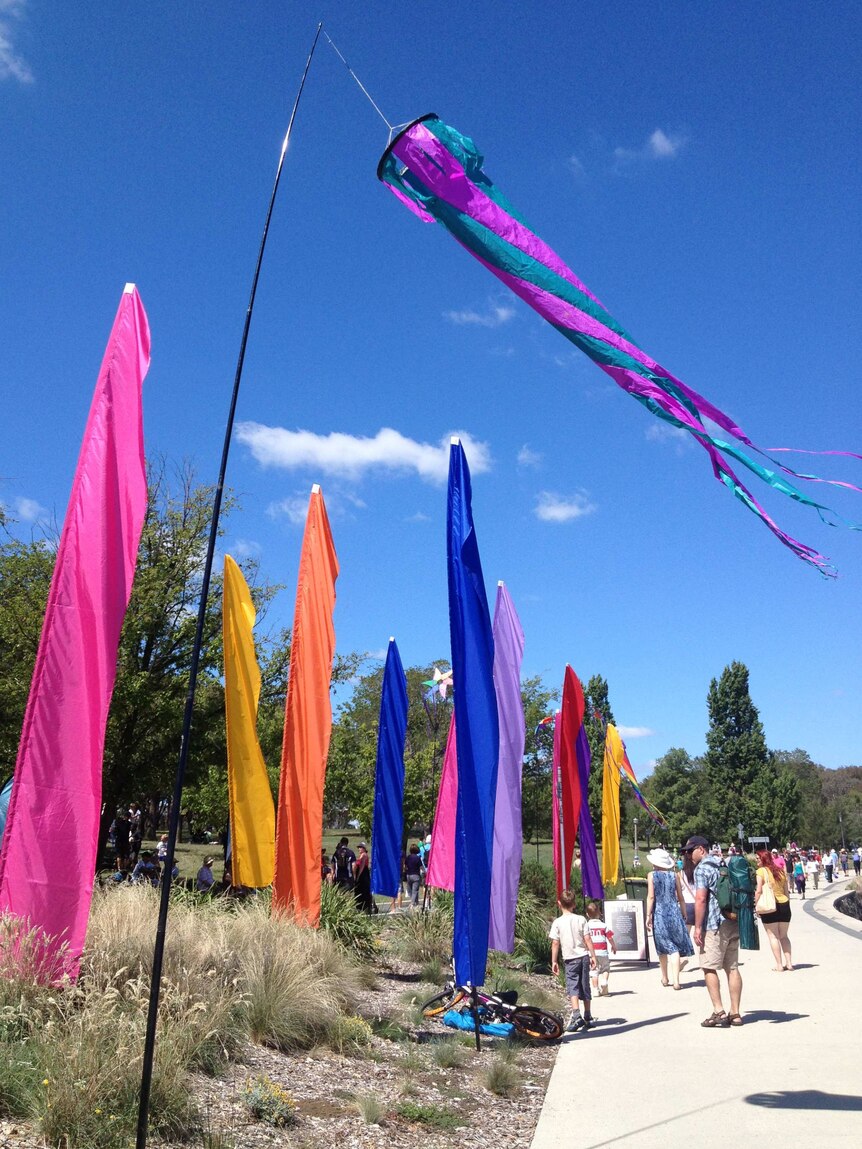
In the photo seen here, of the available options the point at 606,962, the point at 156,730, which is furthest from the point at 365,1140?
the point at 156,730

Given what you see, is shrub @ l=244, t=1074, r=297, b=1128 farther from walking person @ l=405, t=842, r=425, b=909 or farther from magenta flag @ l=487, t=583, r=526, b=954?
walking person @ l=405, t=842, r=425, b=909

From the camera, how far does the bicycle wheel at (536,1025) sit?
8.44m

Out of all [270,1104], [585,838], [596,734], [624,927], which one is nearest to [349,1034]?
[270,1104]

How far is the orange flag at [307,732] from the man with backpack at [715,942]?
4.08 m

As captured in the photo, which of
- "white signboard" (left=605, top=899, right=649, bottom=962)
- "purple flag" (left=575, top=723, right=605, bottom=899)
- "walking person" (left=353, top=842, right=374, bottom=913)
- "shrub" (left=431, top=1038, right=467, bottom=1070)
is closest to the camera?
"shrub" (left=431, top=1038, right=467, bottom=1070)

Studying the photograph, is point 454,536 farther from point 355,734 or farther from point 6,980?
point 355,734

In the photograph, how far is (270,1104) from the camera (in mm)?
5270

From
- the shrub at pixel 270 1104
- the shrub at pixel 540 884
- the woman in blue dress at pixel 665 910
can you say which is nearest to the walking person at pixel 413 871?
the shrub at pixel 540 884

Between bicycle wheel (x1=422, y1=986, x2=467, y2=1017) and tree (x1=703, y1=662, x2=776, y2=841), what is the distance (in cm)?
7732

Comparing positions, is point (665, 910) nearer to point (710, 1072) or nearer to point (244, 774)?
point (710, 1072)

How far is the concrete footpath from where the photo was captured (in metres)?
5.41

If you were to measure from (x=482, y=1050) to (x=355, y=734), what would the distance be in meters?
31.5

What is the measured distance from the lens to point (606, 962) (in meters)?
11.6

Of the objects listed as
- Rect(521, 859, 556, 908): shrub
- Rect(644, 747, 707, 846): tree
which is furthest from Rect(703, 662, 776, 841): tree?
Rect(521, 859, 556, 908): shrub
